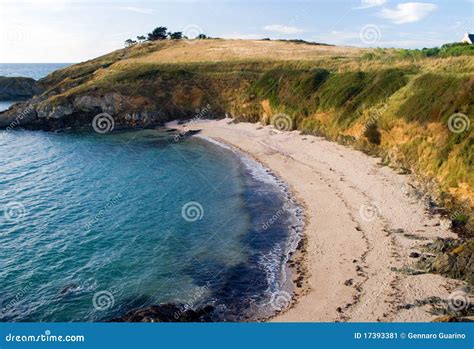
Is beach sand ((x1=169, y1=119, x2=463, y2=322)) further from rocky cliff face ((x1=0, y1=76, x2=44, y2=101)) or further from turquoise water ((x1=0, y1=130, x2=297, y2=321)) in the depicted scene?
rocky cliff face ((x1=0, y1=76, x2=44, y2=101))

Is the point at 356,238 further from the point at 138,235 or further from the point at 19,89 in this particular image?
the point at 19,89

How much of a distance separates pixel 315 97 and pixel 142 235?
32.6 meters

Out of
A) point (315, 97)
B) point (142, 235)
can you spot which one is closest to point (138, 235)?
point (142, 235)

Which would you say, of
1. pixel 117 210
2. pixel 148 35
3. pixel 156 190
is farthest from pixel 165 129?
pixel 148 35

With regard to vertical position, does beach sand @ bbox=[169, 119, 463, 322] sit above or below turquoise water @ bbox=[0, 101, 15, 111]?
below

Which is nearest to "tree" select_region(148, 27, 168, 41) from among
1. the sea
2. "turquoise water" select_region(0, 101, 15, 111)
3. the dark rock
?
"turquoise water" select_region(0, 101, 15, 111)

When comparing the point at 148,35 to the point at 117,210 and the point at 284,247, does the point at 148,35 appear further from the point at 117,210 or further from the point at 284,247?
the point at 284,247

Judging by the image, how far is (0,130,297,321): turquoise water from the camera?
74.2ft

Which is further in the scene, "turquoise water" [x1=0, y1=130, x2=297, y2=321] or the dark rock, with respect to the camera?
"turquoise water" [x1=0, y1=130, x2=297, y2=321]

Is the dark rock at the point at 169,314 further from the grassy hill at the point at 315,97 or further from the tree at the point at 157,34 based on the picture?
the tree at the point at 157,34

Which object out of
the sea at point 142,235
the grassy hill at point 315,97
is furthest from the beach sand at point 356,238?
the grassy hill at point 315,97

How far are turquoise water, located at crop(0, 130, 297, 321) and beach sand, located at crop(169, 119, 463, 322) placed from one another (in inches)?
72.9

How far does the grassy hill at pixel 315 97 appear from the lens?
3338cm

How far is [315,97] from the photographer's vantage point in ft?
176
